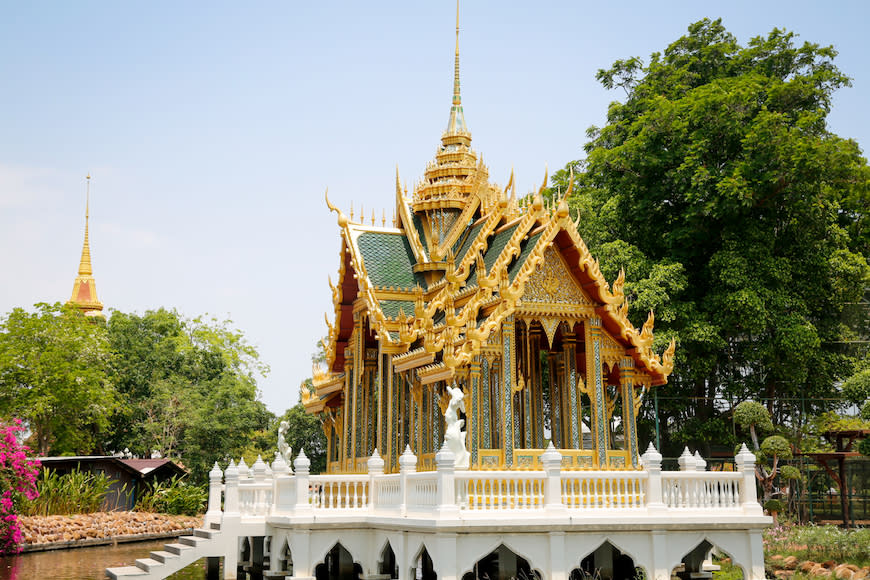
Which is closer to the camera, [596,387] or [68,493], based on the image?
[596,387]

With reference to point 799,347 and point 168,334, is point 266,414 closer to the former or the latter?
point 168,334

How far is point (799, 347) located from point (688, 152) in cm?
666

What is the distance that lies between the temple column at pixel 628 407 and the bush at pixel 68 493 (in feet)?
69.9

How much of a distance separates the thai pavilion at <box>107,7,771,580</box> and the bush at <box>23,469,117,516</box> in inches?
543

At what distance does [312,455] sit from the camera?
4494cm

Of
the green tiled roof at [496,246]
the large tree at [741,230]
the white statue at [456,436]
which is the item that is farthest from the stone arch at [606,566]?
the large tree at [741,230]

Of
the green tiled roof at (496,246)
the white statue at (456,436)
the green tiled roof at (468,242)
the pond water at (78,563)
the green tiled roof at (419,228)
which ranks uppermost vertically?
the green tiled roof at (419,228)

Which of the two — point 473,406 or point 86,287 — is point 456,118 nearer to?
point 473,406

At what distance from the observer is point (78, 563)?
2311 centimetres

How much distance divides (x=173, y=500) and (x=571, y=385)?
920 inches

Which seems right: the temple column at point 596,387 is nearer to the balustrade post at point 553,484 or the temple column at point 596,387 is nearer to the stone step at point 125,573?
the balustrade post at point 553,484

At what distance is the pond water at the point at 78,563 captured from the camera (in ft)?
65.8

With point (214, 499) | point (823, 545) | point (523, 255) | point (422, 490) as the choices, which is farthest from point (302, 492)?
point (823, 545)

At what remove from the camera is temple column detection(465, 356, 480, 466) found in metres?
15.1
